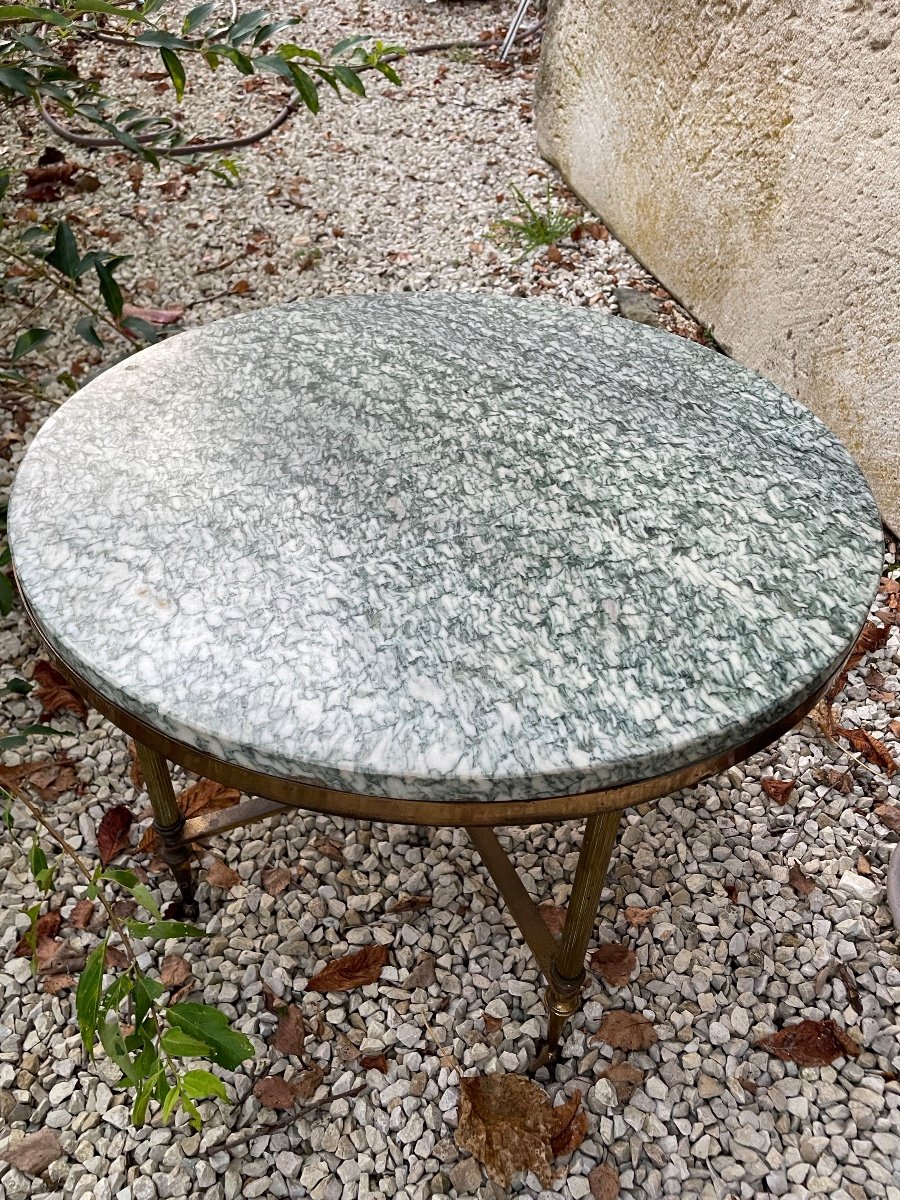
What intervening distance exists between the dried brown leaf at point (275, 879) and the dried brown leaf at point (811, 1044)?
1.04 meters

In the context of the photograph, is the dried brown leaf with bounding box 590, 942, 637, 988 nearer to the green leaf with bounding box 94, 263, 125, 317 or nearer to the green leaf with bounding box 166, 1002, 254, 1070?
the green leaf with bounding box 166, 1002, 254, 1070

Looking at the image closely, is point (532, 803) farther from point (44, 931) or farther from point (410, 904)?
point (44, 931)

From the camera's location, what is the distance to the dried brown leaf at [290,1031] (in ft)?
5.73

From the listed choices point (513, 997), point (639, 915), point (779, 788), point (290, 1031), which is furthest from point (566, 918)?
point (779, 788)

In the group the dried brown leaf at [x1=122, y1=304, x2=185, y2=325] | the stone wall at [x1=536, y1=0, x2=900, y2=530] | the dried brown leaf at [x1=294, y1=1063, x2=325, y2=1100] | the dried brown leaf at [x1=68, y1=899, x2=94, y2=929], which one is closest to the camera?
the dried brown leaf at [x1=294, y1=1063, x2=325, y2=1100]

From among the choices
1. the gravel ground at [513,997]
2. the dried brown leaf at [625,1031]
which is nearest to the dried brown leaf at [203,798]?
the gravel ground at [513,997]

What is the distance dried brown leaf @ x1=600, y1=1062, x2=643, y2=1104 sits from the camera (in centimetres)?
170

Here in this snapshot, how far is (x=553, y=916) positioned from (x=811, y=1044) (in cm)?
56

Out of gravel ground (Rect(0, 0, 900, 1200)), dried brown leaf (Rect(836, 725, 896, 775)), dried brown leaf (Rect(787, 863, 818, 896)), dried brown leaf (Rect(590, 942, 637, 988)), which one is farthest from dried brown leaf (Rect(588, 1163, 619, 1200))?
dried brown leaf (Rect(836, 725, 896, 775))

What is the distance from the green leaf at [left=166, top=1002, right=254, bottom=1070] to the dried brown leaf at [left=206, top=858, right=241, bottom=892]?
927 mm

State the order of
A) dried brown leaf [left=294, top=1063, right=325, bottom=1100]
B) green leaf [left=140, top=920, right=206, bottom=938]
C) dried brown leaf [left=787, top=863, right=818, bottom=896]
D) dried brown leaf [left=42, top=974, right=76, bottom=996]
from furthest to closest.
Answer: dried brown leaf [left=787, top=863, right=818, bottom=896], dried brown leaf [left=42, top=974, right=76, bottom=996], dried brown leaf [left=294, top=1063, right=325, bottom=1100], green leaf [left=140, top=920, right=206, bottom=938]

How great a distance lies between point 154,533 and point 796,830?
1638 millimetres

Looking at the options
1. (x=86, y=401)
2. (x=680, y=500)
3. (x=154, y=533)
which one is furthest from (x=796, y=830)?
(x=86, y=401)

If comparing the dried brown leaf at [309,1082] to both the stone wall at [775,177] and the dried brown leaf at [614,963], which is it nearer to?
the dried brown leaf at [614,963]
